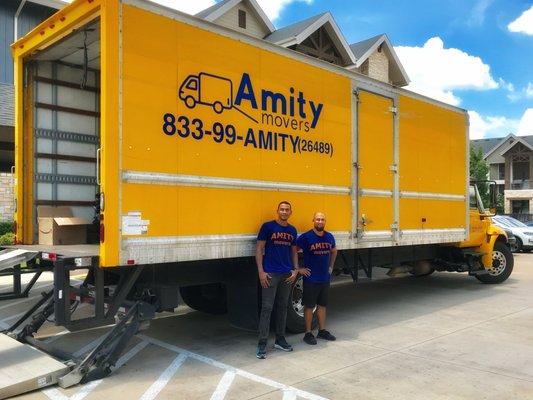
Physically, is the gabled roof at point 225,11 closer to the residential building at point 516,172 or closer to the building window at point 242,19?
the building window at point 242,19

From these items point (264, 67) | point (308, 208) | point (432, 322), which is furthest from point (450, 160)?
point (264, 67)

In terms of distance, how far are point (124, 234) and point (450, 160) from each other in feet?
20.7

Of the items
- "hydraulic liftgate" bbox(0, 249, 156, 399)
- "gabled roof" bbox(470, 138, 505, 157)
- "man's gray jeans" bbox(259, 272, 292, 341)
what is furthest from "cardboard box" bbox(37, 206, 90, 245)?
"gabled roof" bbox(470, 138, 505, 157)

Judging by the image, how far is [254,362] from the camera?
18.3 feet

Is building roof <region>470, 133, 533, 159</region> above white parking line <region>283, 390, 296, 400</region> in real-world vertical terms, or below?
above

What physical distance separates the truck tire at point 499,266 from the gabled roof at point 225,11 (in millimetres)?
12175

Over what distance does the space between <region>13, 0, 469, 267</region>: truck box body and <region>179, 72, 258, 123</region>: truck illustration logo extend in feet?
0.04

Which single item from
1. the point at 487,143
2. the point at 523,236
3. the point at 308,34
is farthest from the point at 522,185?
the point at 308,34

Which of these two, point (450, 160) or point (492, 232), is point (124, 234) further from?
point (492, 232)

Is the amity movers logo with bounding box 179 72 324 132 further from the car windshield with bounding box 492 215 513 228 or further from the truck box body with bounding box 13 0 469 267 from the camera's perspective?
the car windshield with bounding box 492 215 513 228

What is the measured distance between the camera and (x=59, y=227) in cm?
616

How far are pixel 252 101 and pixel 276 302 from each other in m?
2.31

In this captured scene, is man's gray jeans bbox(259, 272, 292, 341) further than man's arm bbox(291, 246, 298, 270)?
No

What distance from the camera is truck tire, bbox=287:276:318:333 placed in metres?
6.51
